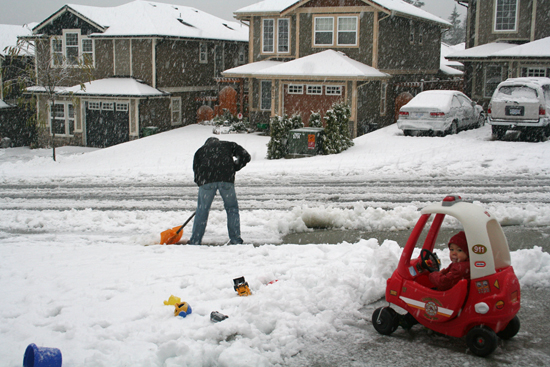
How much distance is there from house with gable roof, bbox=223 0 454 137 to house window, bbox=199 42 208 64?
4.73 metres

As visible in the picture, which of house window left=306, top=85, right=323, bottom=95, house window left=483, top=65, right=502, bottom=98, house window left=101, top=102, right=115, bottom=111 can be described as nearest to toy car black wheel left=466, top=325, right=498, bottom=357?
house window left=306, top=85, right=323, bottom=95

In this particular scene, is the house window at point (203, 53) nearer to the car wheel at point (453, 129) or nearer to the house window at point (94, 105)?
the house window at point (94, 105)

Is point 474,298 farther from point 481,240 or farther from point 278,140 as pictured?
point 278,140

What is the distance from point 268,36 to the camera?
28.2 meters

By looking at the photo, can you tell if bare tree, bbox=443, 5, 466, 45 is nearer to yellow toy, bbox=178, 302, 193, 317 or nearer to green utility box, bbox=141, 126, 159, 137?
green utility box, bbox=141, 126, 159, 137

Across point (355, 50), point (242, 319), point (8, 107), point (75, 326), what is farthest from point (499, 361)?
point (8, 107)

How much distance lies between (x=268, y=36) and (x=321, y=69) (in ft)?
18.1

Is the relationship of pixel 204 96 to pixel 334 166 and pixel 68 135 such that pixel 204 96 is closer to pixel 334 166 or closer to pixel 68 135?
pixel 68 135

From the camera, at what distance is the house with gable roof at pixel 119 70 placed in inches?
1098

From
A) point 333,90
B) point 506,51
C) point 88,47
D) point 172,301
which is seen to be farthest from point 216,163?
point 88,47

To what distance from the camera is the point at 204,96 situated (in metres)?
33.1

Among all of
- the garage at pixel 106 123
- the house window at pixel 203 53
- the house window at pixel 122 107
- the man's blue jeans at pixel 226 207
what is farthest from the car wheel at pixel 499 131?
the house window at pixel 203 53

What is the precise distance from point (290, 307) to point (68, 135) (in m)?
27.6

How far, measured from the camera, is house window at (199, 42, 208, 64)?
3221cm
